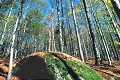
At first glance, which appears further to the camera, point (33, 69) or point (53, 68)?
point (33, 69)

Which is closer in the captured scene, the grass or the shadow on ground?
the grass

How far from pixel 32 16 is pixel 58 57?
28129mm

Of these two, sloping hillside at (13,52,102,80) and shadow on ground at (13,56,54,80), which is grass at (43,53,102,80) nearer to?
sloping hillside at (13,52,102,80)

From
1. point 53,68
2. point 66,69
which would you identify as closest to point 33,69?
point 53,68

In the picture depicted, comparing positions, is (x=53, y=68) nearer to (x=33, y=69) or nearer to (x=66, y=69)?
(x=66, y=69)

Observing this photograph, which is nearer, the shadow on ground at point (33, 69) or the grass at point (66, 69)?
the grass at point (66, 69)

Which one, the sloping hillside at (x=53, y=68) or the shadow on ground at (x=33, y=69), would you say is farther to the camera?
the shadow on ground at (x=33, y=69)

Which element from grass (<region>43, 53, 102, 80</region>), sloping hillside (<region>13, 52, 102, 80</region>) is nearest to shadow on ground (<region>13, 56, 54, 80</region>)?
sloping hillside (<region>13, 52, 102, 80</region>)

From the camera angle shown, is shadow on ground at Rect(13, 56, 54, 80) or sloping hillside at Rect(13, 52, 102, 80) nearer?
sloping hillside at Rect(13, 52, 102, 80)

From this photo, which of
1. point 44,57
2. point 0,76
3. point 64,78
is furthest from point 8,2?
point 64,78

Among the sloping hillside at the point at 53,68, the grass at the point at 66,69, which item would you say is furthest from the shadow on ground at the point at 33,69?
the grass at the point at 66,69

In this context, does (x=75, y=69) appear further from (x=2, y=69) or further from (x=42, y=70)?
(x=2, y=69)

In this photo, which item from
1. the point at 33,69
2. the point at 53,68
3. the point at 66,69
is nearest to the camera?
the point at 53,68

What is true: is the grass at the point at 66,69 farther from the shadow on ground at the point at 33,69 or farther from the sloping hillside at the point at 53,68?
the shadow on ground at the point at 33,69
